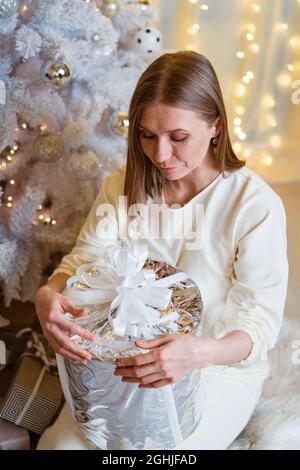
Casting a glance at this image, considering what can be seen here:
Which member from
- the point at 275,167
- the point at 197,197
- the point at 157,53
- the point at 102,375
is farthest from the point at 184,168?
the point at 275,167

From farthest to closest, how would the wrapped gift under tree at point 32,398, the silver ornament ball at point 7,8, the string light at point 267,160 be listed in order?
the string light at point 267,160 < the wrapped gift under tree at point 32,398 < the silver ornament ball at point 7,8

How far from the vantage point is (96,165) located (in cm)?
139

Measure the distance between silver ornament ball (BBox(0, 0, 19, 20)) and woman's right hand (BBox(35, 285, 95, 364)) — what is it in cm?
54

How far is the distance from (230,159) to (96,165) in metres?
0.45

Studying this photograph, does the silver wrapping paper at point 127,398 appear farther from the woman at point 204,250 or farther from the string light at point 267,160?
the string light at point 267,160

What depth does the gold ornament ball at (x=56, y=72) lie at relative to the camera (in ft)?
4.08

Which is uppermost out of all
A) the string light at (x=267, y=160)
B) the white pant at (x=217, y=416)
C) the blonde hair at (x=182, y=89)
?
the blonde hair at (x=182, y=89)

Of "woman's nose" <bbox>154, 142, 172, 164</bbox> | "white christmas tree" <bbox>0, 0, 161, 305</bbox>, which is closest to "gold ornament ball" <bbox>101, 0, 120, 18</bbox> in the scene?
"white christmas tree" <bbox>0, 0, 161, 305</bbox>

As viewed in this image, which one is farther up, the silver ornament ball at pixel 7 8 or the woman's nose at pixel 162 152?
the silver ornament ball at pixel 7 8

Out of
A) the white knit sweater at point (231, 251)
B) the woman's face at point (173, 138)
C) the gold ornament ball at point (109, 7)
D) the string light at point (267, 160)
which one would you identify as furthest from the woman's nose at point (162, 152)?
the string light at point (267, 160)

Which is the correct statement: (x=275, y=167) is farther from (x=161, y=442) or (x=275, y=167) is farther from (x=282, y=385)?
(x=161, y=442)

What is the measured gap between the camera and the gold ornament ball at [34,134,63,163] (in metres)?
1.32

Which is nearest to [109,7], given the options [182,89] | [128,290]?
[182,89]

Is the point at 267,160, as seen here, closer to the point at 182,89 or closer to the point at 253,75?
the point at 253,75
